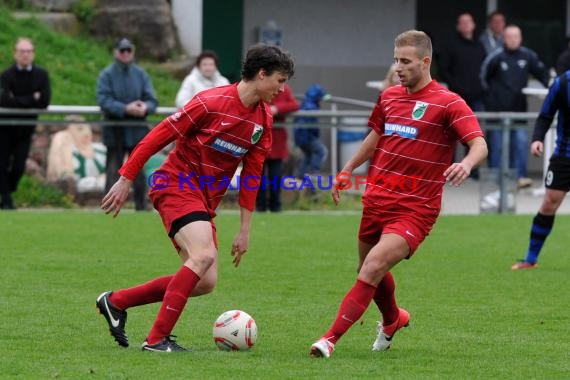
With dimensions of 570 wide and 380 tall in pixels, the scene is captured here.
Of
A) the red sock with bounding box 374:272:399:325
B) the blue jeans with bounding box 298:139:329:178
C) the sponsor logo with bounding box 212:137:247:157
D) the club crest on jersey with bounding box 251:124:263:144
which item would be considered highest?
the club crest on jersey with bounding box 251:124:263:144

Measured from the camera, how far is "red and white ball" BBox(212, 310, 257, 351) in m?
7.77

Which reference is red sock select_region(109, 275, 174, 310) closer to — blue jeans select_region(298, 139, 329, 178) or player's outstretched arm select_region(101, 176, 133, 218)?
player's outstretched arm select_region(101, 176, 133, 218)

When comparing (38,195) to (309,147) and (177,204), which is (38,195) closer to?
(309,147)

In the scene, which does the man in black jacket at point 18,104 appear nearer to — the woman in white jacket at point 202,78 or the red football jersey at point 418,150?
the woman in white jacket at point 202,78

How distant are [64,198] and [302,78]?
788 cm

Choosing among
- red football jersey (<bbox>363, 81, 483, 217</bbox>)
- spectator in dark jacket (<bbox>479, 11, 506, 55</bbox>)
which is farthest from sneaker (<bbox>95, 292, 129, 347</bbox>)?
spectator in dark jacket (<bbox>479, 11, 506, 55</bbox>)

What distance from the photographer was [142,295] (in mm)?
7824

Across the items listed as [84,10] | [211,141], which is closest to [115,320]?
[211,141]

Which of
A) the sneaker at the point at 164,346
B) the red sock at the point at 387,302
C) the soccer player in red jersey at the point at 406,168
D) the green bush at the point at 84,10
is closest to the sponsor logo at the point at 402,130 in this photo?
the soccer player in red jersey at the point at 406,168

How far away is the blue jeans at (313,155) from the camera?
17172 mm

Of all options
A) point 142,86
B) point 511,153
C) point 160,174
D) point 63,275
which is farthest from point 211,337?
point 511,153

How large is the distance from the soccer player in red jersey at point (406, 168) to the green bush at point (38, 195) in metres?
9.20

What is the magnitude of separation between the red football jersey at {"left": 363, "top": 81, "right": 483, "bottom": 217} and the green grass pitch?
0.87m

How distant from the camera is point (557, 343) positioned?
26.8ft
